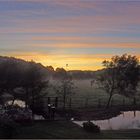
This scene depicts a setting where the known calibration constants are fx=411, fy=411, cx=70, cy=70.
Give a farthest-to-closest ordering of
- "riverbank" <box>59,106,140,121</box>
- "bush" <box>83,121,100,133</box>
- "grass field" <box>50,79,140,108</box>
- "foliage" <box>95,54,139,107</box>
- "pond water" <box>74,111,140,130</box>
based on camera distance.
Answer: "foliage" <box>95,54,139,107</box> < "grass field" <box>50,79,140,108</box> < "riverbank" <box>59,106,140,121</box> < "pond water" <box>74,111,140,130</box> < "bush" <box>83,121,100,133</box>

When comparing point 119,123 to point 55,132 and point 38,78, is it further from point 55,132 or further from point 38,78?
point 55,132

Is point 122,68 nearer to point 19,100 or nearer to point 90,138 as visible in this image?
point 19,100

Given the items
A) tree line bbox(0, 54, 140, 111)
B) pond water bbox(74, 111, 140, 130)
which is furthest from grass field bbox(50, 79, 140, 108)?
pond water bbox(74, 111, 140, 130)

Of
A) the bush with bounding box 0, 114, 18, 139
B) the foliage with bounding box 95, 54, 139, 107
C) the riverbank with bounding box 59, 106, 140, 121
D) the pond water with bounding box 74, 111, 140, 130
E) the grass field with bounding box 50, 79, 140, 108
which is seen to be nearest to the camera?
the bush with bounding box 0, 114, 18, 139

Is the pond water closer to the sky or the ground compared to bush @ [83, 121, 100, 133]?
closer to the ground

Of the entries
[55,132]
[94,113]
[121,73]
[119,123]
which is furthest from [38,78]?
[55,132]

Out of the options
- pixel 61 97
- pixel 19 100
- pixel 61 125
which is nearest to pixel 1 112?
pixel 61 125

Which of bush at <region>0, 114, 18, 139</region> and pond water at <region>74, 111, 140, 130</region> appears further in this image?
pond water at <region>74, 111, 140, 130</region>

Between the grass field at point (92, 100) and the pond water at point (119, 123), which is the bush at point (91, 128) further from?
the grass field at point (92, 100)

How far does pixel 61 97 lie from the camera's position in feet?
192

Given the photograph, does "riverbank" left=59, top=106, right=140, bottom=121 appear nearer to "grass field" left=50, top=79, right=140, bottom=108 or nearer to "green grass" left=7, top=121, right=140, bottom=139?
"grass field" left=50, top=79, right=140, bottom=108

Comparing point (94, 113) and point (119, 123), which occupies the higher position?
point (94, 113)

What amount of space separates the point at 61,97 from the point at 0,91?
1734cm

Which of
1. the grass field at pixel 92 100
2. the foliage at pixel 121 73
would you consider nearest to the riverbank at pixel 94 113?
the grass field at pixel 92 100
